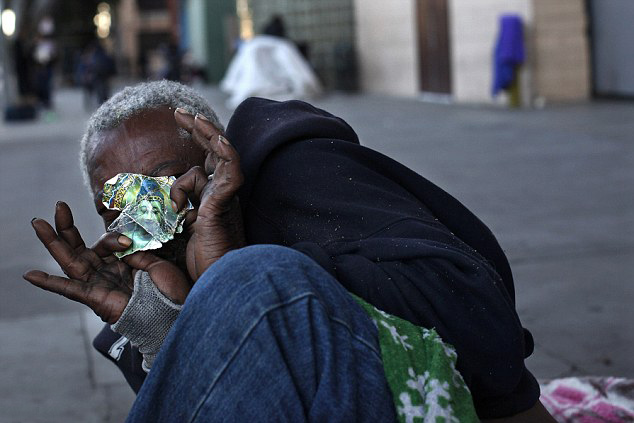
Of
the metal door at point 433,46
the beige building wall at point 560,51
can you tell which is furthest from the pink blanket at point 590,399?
the metal door at point 433,46

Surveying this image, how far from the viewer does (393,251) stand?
163cm

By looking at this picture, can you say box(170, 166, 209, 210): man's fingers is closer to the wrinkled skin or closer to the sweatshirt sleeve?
the wrinkled skin

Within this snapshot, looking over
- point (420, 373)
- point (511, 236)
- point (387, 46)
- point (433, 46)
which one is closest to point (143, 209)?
point (420, 373)

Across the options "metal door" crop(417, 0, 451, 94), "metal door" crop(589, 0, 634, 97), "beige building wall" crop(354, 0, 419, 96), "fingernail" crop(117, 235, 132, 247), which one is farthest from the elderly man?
"beige building wall" crop(354, 0, 419, 96)

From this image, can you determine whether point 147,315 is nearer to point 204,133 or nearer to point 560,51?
point 204,133

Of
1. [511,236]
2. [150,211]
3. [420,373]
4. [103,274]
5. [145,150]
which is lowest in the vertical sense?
[511,236]

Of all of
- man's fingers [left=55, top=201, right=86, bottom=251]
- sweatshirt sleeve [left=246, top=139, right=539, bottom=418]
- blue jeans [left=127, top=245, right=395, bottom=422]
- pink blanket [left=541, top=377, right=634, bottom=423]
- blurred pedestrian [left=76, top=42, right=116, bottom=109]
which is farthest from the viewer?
blurred pedestrian [left=76, top=42, right=116, bottom=109]

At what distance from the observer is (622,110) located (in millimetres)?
10352

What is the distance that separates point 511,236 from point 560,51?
7761mm

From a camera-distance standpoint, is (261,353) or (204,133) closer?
(261,353)

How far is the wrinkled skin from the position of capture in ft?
5.50

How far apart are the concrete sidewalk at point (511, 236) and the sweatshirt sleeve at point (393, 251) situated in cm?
130

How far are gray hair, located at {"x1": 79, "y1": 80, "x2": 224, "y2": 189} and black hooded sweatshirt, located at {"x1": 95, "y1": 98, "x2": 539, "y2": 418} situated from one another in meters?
0.12

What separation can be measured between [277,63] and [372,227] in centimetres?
1439
